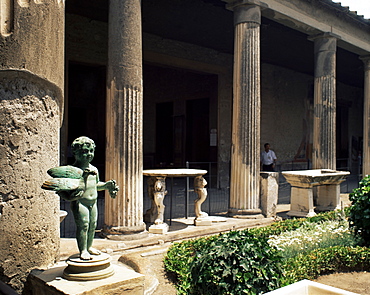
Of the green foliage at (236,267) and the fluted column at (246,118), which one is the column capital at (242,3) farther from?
the green foliage at (236,267)

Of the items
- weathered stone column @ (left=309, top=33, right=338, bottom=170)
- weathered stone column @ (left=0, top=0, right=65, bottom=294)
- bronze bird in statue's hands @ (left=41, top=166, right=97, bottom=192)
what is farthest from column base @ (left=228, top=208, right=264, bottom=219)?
bronze bird in statue's hands @ (left=41, top=166, right=97, bottom=192)

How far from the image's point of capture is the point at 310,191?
311 inches

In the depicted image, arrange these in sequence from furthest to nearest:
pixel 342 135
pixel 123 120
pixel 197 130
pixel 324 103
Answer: pixel 342 135 → pixel 197 130 → pixel 324 103 → pixel 123 120

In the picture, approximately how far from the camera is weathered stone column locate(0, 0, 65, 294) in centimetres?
250

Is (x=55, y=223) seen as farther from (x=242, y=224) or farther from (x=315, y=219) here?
(x=315, y=219)

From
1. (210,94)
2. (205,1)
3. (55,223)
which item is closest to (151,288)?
(55,223)

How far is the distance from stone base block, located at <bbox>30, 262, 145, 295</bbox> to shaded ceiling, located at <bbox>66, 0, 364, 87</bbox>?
285 inches

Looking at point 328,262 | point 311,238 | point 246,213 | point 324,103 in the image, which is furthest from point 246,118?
point 328,262

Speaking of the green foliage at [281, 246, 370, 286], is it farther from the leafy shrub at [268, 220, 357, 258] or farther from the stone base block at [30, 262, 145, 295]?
the stone base block at [30, 262, 145, 295]

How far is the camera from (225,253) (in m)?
3.16

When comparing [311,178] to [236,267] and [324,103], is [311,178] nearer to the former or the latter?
[324,103]

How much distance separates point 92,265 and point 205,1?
7371 millimetres

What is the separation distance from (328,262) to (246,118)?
11.4ft

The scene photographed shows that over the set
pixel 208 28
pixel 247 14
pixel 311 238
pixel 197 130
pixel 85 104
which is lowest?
pixel 311 238
